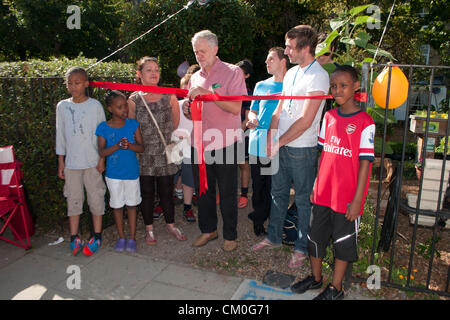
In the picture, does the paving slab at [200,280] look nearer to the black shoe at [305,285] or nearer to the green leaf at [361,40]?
the black shoe at [305,285]

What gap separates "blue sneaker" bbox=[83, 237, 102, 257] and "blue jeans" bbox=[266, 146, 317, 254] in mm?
1957

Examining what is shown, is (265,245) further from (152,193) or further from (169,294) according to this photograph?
(152,193)

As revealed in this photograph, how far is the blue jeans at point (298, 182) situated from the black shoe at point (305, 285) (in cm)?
46

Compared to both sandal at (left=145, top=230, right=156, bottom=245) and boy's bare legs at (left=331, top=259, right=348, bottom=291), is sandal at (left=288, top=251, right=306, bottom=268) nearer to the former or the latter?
boy's bare legs at (left=331, top=259, right=348, bottom=291)

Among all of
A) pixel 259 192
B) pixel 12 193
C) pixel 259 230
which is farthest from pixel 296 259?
pixel 12 193

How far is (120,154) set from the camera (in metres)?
3.78

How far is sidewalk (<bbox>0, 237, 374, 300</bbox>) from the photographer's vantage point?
315cm

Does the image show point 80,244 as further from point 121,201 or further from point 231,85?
point 231,85

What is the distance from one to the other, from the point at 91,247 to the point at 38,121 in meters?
1.55

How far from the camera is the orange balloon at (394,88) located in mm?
2922

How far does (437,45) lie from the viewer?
1077 centimetres

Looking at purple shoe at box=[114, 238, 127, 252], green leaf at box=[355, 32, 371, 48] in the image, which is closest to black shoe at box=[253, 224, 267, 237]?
purple shoe at box=[114, 238, 127, 252]

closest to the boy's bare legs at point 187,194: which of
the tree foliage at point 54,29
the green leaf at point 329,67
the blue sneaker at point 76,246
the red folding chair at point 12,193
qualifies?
the blue sneaker at point 76,246
